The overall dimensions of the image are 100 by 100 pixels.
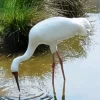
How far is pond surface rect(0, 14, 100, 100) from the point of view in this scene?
19.9 ft

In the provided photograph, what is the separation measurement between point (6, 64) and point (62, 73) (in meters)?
1.55

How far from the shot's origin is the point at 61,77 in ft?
22.4

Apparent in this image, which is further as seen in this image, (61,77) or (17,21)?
(17,21)

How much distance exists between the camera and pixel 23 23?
8.38 meters

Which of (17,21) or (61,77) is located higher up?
(17,21)

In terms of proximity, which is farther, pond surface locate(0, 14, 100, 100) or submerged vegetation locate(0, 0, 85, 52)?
submerged vegetation locate(0, 0, 85, 52)

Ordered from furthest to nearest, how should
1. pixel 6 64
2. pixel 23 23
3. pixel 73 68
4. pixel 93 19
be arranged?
pixel 93 19
pixel 23 23
pixel 6 64
pixel 73 68

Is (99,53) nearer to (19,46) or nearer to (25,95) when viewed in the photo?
(19,46)

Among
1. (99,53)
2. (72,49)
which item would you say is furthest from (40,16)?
(99,53)

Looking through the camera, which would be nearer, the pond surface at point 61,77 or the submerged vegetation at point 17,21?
the pond surface at point 61,77

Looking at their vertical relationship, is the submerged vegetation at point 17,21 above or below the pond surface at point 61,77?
above

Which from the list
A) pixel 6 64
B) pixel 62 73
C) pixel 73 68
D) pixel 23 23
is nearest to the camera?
pixel 62 73

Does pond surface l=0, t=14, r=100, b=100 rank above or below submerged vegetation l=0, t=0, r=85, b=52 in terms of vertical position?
below

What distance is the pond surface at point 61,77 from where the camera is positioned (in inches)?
239
